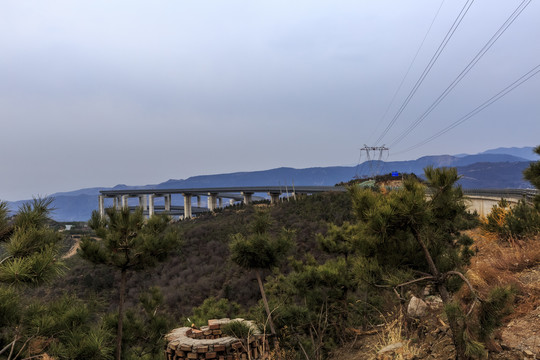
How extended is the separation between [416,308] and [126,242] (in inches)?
208

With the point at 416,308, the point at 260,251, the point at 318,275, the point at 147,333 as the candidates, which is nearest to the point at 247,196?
the point at 147,333

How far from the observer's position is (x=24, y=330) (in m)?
4.49

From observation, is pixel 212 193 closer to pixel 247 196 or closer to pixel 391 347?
pixel 247 196

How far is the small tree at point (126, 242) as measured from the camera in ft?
21.8

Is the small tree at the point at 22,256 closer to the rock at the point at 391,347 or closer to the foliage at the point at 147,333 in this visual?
the foliage at the point at 147,333

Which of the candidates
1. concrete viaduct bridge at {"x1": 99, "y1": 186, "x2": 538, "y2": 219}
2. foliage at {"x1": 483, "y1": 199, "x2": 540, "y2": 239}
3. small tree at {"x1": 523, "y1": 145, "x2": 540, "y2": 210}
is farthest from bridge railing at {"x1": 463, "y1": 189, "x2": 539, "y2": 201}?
small tree at {"x1": 523, "y1": 145, "x2": 540, "y2": 210}

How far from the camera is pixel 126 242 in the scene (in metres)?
6.74

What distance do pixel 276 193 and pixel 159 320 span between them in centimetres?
5067

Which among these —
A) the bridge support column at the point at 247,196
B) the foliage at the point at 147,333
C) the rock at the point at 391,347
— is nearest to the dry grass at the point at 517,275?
the rock at the point at 391,347

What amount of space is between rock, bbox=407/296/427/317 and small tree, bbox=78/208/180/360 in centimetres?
436

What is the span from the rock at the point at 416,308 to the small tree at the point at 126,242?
172 inches

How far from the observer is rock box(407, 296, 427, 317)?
559 cm

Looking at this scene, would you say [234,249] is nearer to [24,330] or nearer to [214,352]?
[214,352]

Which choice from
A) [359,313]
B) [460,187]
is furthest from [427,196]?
[359,313]
